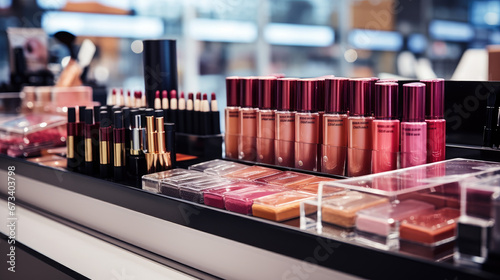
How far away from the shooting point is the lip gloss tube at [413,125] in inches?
44.6

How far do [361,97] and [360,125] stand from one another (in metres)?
0.07

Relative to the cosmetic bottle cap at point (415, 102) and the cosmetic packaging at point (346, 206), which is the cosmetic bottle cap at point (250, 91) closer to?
the cosmetic bottle cap at point (415, 102)

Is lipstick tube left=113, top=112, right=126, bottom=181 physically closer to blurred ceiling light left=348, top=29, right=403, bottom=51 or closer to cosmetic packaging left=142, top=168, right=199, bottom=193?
cosmetic packaging left=142, top=168, right=199, bottom=193

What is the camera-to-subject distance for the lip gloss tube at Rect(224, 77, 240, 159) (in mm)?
1526

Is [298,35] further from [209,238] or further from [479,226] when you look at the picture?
[479,226]

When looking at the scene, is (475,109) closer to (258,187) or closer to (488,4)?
(258,187)

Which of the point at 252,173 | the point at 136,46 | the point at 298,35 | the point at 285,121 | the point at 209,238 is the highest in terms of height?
the point at 298,35

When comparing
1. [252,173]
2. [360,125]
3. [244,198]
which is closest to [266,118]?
[252,173]

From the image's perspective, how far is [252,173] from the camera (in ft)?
4.42

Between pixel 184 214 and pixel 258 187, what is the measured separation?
178 mm

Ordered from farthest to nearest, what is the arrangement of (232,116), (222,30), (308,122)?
(222,30) → (232,116) → (308,122)

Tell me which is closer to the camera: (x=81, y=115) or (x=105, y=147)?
(x=105, y=147)

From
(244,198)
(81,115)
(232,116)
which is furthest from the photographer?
(81,115)

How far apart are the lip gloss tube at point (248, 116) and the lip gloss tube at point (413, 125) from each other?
0.47 metres
